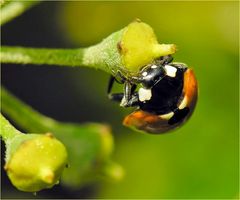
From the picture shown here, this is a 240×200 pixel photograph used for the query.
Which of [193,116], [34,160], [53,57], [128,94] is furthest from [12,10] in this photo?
[193,116]

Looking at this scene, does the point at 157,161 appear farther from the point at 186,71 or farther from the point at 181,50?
the point at 186,71

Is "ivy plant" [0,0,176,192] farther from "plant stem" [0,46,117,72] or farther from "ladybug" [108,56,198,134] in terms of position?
"ladybug" [108,56,198,134]

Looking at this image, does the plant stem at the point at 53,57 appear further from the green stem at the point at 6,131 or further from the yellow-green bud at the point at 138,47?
the green stem at the point at 6,131

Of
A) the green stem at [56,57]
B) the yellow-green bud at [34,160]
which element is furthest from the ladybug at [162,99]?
the yellow-green bud at [34,160]

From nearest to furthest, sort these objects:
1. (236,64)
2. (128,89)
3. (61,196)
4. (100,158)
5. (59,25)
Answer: (128,89) < (100,158) < (236,64) < (61,196) < (59,25)

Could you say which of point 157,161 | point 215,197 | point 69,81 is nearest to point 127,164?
point 157,161

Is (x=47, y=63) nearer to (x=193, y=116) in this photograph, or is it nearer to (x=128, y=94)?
(x=128, y=94)
